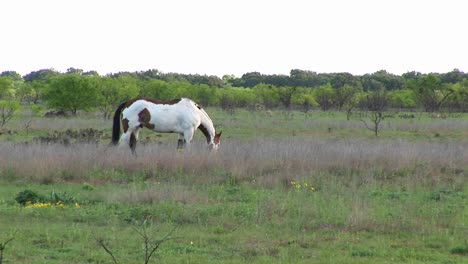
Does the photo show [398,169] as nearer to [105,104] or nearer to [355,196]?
[355,196]

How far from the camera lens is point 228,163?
14133mm

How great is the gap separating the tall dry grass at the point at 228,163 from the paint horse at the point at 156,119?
61.0 inches

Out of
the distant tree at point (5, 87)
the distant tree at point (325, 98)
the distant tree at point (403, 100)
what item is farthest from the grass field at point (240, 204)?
the distant tree at point (403, 100)

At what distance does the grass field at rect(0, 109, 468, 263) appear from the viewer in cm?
738

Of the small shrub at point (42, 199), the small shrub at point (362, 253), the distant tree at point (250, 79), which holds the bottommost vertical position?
the small shrub at point (42, 199)

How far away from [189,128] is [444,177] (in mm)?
7301

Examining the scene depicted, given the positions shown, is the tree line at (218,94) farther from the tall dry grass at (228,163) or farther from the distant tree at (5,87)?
the tall dry grass at (228,163)

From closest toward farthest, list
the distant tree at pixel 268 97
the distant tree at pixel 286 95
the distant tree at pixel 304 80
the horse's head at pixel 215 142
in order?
the horse's head at pixel 215 142, the distant tree at pixel 286 95, the distant tree at pixel 268 97, the distant tree at pixel 304 80

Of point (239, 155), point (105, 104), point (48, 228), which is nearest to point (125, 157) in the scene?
point (239, 155)

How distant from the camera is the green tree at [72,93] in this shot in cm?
4016

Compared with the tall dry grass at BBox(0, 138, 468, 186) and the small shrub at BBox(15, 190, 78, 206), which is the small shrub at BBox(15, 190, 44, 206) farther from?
the tall dry grass at BBox(0, 138, 468, 186)

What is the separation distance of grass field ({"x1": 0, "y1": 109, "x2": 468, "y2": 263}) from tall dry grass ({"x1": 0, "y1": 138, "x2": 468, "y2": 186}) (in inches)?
1.2

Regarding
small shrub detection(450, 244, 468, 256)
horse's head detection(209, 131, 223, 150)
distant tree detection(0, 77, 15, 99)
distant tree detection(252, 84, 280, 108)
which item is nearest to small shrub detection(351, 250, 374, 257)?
small shrub detection(450, 244, 468, 256)

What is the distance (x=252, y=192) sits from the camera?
11773 millimetres
